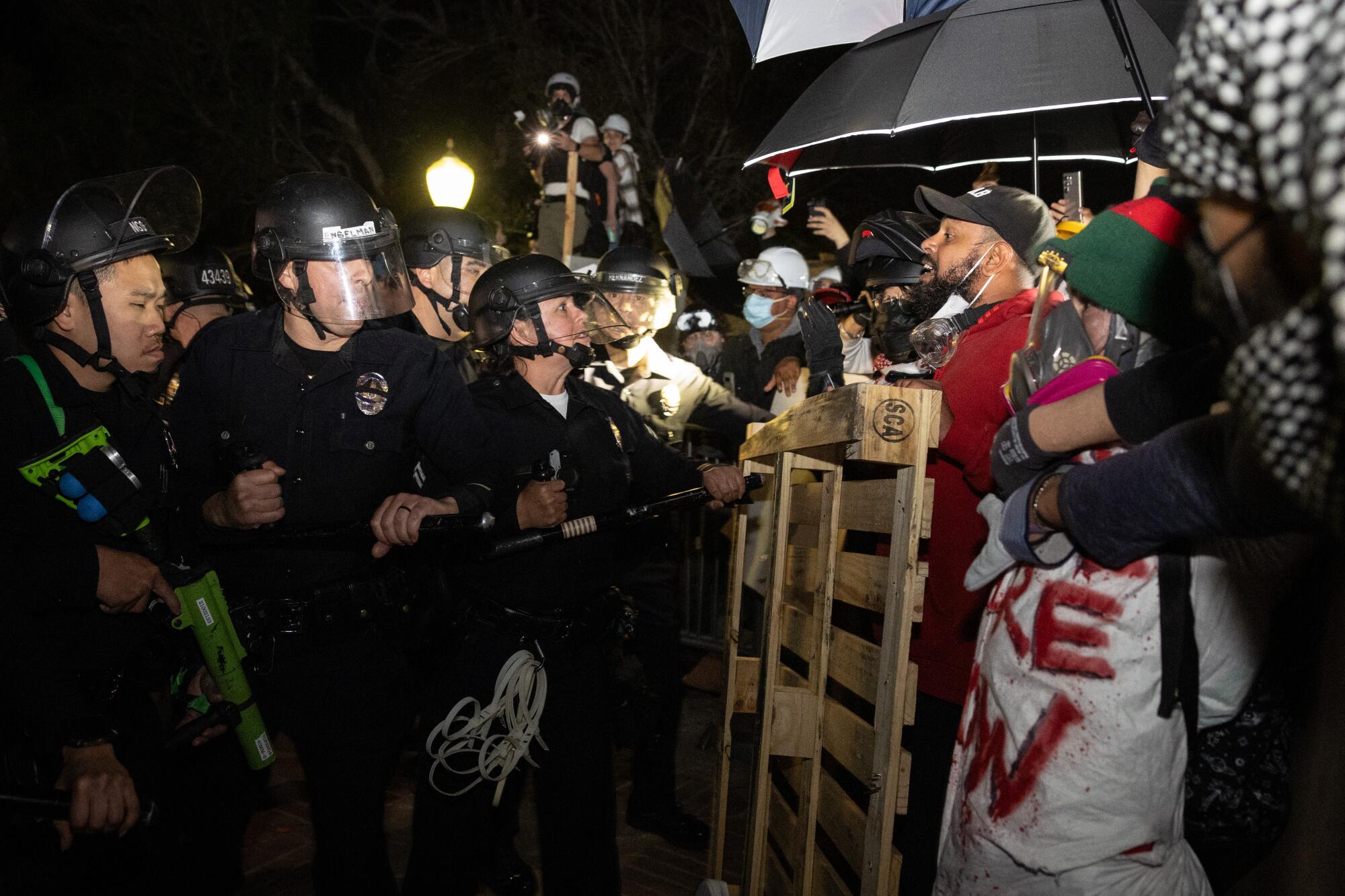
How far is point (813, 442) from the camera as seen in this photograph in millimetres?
2850

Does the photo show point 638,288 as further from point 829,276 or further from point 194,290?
point 194,290

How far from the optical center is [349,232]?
138 inches

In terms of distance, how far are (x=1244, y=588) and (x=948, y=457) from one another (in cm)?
127

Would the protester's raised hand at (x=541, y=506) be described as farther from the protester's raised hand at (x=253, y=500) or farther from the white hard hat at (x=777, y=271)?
the white hard hat at (x=777, y=271)

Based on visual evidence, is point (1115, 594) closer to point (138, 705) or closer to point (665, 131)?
point (138, 705)

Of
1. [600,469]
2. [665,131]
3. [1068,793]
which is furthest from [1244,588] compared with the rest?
[665,131]

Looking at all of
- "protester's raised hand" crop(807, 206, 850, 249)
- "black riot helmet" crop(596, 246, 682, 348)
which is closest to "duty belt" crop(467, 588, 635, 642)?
"black riot helmet" crop(596, 246, 682, 348)

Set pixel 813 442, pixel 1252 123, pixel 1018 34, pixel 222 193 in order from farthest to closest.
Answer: pixel 222 193 → pixel 1018 34 → pixel 813 442 → pixel 1252 123

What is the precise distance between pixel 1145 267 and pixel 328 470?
270 centimetres

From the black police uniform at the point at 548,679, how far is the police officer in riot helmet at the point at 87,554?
90 cm

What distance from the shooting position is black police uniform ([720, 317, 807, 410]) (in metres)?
7.61

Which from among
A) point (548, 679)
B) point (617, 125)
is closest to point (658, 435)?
point (548, 679)

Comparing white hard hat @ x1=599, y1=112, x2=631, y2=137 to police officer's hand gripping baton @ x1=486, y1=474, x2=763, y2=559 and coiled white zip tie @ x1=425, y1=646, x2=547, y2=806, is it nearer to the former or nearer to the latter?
police officer's hand gripping baton @ x1=486, y1=474, x2=763, y2=559

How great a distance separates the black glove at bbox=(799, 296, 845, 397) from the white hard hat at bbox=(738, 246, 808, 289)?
167 inches
